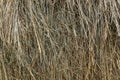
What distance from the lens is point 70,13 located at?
2.68 metres

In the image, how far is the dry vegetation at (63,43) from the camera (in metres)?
2.65

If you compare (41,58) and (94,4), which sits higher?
(94,4)

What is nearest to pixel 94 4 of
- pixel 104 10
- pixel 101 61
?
pixel 104 10

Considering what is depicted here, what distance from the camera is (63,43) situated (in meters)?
2.66

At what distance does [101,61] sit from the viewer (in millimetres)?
2656

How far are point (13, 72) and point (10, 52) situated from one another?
107 mm

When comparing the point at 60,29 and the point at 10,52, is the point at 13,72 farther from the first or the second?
the point at 60,29

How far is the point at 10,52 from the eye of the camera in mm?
2654

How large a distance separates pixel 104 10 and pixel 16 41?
481 millimetres

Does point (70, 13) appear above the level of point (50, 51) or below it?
above

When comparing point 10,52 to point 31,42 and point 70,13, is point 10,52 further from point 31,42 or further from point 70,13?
point 70,13

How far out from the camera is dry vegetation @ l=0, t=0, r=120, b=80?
8.68 ft

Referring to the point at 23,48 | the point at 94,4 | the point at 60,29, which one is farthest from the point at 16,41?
the point at 94,4

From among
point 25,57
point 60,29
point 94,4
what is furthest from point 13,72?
point 94,4
